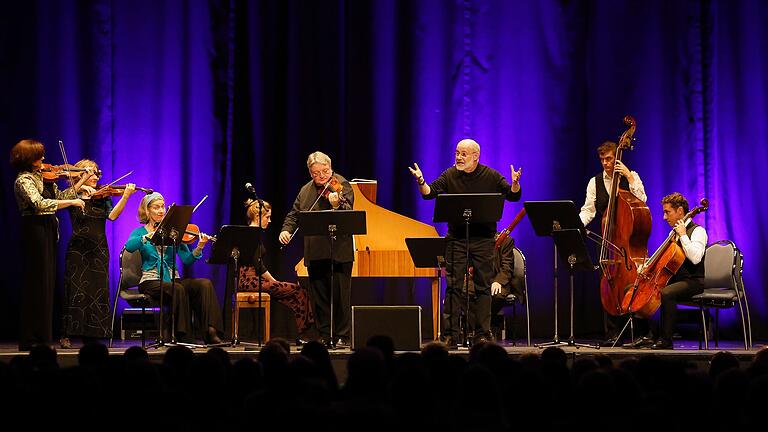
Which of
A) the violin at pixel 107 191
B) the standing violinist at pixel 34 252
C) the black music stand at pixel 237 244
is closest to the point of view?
the black music stand at pixel 237 244

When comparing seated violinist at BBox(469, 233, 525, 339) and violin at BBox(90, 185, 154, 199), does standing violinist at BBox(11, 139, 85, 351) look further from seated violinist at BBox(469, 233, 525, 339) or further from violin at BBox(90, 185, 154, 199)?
seated violinist at BBox(469, 233, 525, 339)

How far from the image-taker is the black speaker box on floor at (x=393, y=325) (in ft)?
23.5

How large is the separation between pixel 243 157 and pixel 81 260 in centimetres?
237

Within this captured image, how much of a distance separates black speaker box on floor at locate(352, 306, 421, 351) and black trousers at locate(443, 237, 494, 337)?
1.72ft

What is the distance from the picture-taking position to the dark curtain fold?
955 centimetres

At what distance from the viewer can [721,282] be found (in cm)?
812

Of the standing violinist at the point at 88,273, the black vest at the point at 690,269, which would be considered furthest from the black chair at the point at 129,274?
the black vest at the point at 690,269

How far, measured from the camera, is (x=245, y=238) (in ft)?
24.2

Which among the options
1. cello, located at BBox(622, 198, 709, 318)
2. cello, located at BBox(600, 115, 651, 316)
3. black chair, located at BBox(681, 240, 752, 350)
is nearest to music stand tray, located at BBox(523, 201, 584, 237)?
cello, located at BBox(600, 115, 651, 316)

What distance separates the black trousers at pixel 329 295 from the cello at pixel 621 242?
211 centimetres

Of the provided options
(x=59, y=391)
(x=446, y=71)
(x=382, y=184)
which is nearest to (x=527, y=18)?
(x=446, y=71)

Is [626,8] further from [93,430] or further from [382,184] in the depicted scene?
[93,430]

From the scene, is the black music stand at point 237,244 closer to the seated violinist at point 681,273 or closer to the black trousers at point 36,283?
the black trousers at point 36,283

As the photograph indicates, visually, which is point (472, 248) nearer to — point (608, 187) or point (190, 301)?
point (608, 187)
